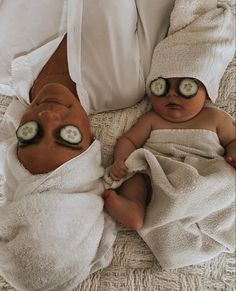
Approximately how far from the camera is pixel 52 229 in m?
0.86

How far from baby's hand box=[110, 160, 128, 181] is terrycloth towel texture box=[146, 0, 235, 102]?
0.21m

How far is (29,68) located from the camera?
3.53ft

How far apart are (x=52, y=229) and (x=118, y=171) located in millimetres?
203

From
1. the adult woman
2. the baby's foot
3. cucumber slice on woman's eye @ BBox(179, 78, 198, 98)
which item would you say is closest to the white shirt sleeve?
the adult woman

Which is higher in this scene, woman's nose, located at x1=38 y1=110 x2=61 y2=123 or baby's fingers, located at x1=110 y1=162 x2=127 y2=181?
woman's nose, located at x1=38 y1=110 x2=61 y2=123

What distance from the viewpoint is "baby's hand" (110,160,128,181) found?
98cm

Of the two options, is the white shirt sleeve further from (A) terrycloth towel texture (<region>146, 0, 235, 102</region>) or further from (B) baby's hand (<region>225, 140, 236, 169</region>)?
(B) baby's hand (<region>225, 140, 236, 169</region>)

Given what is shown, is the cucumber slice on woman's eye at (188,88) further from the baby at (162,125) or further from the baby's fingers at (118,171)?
the baby's fingers at (118,171)

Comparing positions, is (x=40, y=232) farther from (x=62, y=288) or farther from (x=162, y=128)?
(x=162, y=128)

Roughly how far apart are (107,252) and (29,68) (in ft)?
1.54

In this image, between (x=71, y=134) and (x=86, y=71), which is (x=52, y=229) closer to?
(x=71, y=134)

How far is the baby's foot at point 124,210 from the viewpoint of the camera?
0.94 m

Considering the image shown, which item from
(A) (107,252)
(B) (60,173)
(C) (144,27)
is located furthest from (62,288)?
(C) (144,27)

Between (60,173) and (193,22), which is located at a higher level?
(193,22)
